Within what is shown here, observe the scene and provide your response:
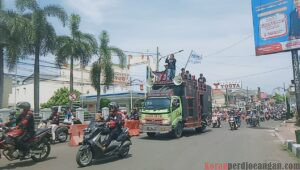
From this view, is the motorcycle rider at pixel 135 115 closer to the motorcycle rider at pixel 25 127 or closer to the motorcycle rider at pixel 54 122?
the motorcycle rider at pixel 54 122

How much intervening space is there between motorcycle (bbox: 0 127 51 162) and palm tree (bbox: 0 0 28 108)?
44.1 feet

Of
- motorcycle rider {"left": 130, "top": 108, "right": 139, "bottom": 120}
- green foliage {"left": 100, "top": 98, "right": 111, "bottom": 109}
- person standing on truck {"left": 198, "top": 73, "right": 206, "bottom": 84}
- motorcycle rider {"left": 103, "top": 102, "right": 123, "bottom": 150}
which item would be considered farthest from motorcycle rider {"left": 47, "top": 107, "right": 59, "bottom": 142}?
green foliage {"left": 100, "top": 98, "right": 111, "bottom": 109}

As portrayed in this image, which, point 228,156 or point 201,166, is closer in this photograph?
point 201,166

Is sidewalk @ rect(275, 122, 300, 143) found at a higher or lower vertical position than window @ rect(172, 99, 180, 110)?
lower

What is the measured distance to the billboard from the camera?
24.1m

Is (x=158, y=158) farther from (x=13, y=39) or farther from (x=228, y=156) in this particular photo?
(x=13, y=39)

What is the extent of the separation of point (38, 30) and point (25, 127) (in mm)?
15590

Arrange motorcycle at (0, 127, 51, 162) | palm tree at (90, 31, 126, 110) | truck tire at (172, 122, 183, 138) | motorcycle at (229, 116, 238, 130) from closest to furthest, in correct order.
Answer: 1. motorcycle at (0, 127, 51, 162)
2. truck tire at (172, 122, 183, 138)
3. motorcycle at (229, 116, 238, 130)
4. palm tree at (90, 31, 126, 110)

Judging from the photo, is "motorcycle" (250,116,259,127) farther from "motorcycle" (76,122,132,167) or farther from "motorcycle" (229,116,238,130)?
"motorcycle" (76,122,132,167)

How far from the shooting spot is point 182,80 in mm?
18828

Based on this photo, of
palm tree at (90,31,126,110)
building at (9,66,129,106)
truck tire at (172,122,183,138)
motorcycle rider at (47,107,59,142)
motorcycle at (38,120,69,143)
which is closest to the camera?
motorcycle rider at (47,107,59,142)

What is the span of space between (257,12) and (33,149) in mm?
19993

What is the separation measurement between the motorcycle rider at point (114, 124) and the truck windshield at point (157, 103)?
20.7 feet

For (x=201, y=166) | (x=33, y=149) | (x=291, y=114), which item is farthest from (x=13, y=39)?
(x=291, y=114)
